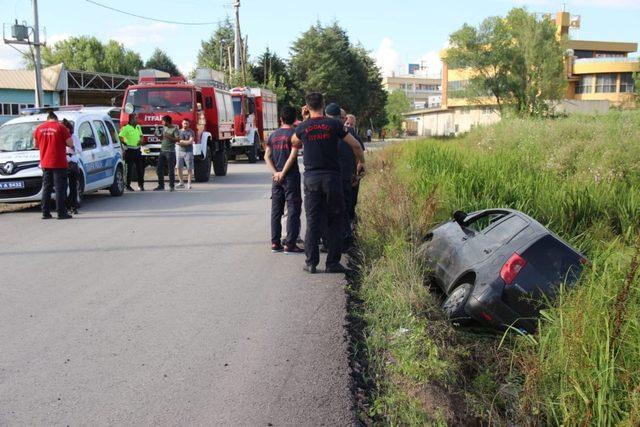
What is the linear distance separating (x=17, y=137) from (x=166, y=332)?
896cm

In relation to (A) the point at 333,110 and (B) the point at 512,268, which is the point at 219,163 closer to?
(A) the point at 333,110

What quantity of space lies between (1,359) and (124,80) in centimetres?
4824

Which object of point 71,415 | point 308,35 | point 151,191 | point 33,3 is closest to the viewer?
point 71,415

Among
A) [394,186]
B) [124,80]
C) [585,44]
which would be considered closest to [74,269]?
[394,186]

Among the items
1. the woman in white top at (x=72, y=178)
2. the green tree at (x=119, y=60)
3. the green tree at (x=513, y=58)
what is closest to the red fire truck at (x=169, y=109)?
the woman in white top at (x=72, y=178)

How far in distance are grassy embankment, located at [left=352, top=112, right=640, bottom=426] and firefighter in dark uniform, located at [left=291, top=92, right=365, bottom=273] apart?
615 millimetres

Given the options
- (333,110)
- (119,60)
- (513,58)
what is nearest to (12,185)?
(333,110)

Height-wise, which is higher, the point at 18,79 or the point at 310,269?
the point at 18,79

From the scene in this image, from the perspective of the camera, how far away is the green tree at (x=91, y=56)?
245 ft

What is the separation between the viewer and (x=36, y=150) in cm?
1210

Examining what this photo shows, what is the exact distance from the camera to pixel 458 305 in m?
5.77

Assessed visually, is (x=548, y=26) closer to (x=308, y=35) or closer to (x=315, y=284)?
(x=308, y=35)

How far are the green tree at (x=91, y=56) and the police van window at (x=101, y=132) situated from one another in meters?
64.0

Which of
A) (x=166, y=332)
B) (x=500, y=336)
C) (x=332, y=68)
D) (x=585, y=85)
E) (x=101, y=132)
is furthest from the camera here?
(x=585, y=85)
